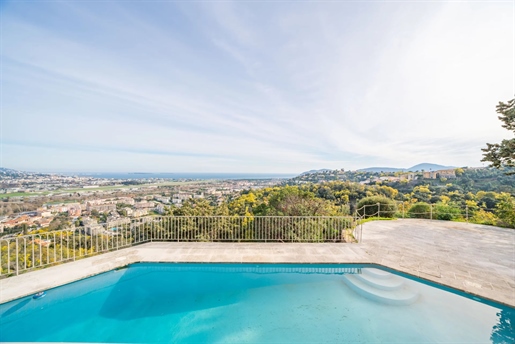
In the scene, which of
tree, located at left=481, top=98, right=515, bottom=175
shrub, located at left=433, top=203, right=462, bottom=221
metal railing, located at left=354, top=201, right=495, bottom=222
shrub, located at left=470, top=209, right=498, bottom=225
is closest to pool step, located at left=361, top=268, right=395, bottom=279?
tree, located at left=481, top=98, right=515, bottom=175

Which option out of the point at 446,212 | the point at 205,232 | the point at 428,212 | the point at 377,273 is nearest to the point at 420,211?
the point at 428,212

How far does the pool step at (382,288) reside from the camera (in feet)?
12.4

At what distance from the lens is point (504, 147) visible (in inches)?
209

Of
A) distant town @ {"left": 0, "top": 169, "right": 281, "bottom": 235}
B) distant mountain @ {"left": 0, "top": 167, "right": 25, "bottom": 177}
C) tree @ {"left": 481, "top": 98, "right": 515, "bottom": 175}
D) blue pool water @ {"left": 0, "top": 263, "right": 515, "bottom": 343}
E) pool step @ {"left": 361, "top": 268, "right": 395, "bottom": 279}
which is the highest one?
tree @ {"left": 481, "top": 98, "right": 515, "bottom": 175}

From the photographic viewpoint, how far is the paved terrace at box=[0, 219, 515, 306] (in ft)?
12.7

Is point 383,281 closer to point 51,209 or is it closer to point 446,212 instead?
point 446,212

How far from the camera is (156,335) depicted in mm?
3020

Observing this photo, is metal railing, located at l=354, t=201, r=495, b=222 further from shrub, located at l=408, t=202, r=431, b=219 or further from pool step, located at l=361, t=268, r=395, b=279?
pool step, located at l=361, t=268, r=395, b=279

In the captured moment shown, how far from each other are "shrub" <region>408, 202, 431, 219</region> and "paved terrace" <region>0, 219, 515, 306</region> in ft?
10.9

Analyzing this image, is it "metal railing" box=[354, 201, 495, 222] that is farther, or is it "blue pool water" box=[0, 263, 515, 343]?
"metal railing" box=[354, 201, 495, 222]

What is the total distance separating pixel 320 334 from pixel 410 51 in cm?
989

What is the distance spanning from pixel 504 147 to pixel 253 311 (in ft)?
24.2

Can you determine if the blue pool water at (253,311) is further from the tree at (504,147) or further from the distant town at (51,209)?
the tree at (504,147)

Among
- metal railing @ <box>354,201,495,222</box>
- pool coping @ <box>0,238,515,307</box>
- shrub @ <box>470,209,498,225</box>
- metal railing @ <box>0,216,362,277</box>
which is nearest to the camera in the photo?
pool coping @ <box>0,238,515,307</box>
